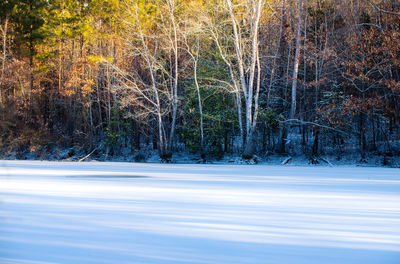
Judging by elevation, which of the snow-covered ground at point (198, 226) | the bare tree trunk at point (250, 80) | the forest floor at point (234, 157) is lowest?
the snow-covered ground at point (198, 226)

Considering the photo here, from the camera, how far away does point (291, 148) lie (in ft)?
53.4

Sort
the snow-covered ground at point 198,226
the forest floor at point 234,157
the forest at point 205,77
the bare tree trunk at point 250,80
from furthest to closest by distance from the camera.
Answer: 1. the forest at point 205,77
2. the bare tree trunk at point 250,80
3. the forest floor at point 234,157
4. the snow-covered ground at point 198,226

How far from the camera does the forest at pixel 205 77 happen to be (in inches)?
592

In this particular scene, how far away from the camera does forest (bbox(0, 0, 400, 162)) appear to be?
1505cm

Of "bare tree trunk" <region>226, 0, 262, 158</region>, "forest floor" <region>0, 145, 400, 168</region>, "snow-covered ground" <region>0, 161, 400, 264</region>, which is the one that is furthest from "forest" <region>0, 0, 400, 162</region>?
"snow-covered ground" <region>0, 161, 400, 264</region>

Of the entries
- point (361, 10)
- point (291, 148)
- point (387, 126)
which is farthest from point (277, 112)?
point (361, 10)

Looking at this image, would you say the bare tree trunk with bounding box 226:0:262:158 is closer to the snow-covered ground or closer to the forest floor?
the forest floor

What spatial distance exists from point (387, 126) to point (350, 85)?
2196 mm

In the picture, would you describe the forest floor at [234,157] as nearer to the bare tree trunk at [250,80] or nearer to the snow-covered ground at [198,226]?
the bare tree trunk at [250,80]

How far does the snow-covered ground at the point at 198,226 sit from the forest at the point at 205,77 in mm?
9751

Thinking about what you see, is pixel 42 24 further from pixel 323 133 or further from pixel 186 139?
pixel 323 133

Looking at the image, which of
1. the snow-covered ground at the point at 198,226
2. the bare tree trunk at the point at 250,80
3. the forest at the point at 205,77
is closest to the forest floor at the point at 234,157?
the forest at the point at 205,77

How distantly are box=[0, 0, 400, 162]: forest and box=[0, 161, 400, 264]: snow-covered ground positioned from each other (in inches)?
384

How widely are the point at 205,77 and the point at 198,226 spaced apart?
13657mm
